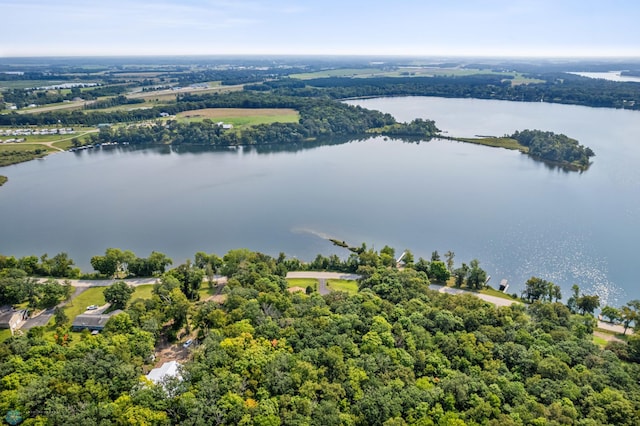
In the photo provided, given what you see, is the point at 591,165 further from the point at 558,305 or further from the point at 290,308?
the point at 290,308

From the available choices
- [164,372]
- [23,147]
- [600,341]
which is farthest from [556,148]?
[23,147]

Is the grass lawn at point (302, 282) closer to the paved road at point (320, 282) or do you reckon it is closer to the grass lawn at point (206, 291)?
the paved road at point (320, 282)

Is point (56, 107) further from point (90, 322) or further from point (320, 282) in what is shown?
point (320, 282)

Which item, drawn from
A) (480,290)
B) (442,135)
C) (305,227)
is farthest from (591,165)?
(305,227)

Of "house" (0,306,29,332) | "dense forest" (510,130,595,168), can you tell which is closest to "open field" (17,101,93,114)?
"house" (0,306,29,332)

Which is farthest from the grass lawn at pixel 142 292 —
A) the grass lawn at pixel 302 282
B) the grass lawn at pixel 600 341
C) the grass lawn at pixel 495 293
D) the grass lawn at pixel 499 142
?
the grass lawn at pixel 499 142

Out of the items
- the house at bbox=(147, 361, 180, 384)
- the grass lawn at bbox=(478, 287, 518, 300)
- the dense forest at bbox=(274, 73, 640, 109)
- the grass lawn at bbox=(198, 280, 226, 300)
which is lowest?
the grass lawn at bbox=(198, 280, 226, 300)

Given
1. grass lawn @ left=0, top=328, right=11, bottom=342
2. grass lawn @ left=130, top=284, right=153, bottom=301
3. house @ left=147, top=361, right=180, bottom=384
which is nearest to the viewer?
house @ left=147, top=361, right=180, bottom=384

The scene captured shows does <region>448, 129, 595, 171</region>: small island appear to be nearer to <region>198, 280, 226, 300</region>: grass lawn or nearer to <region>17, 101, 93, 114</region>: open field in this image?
<region>198, 280, 226, 300</region>: grass lawn
